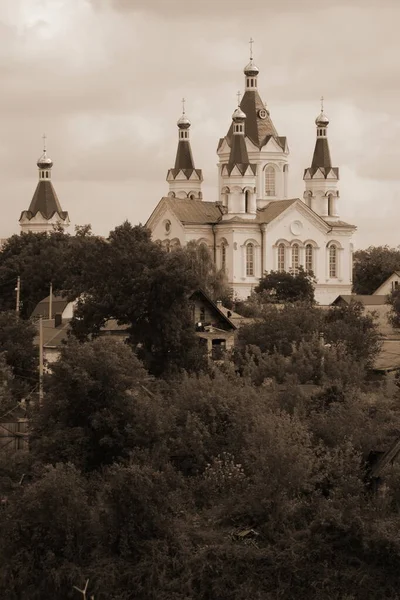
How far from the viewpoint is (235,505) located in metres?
34.8

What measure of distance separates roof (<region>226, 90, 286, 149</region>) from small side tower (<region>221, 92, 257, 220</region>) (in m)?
3.17

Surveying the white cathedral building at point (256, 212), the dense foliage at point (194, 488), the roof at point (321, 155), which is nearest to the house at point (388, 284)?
the white cathedral building at point (256, 212)

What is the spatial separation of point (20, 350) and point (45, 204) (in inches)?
2446

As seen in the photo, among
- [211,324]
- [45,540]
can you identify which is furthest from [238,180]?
[45,540]

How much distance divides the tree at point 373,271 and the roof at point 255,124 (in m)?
10.8

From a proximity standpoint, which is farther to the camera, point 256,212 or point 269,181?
point 269,181

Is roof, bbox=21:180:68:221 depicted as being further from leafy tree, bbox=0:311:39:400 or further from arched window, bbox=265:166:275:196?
leafy tree, bbox=0:311:39:400

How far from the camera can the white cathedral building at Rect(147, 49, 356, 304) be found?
98.6 metres

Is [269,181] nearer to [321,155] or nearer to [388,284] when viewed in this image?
[321,155]

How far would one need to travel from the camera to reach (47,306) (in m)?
71.9

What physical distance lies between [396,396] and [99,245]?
1257 centimetres

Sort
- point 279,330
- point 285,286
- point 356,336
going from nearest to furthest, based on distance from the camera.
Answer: point 356,336 → point 279,330 → point 285,286

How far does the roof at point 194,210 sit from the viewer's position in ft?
323

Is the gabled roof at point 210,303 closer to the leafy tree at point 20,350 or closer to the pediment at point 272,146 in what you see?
the leafy tree at point 20,350
